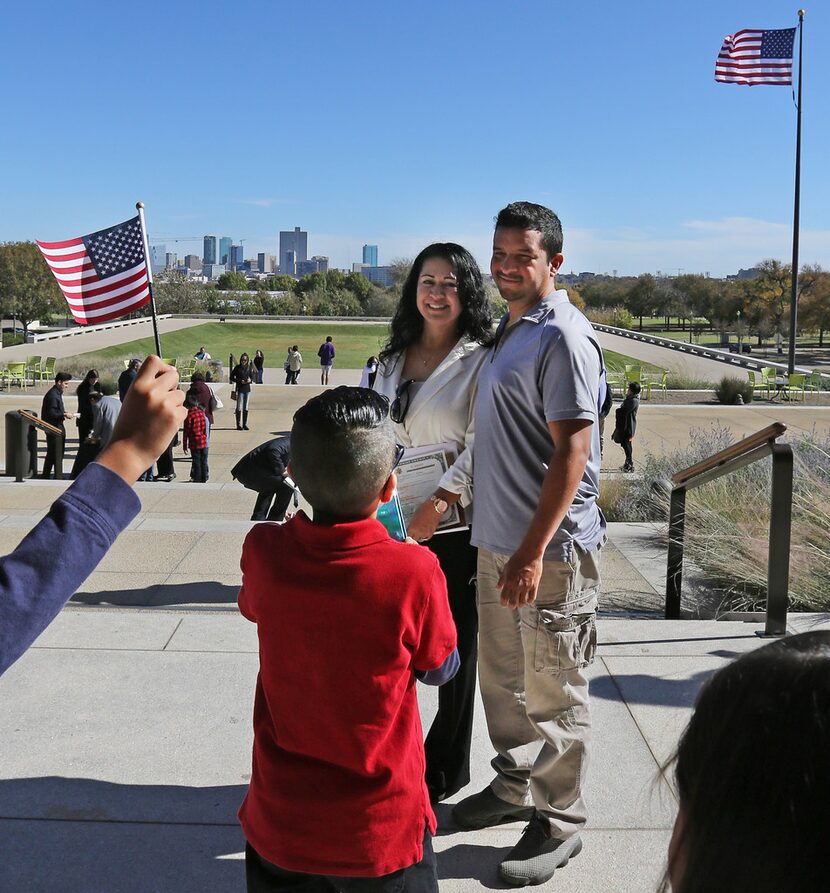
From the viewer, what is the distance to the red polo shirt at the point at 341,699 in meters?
2.14

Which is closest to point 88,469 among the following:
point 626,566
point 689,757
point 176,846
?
point 689,757

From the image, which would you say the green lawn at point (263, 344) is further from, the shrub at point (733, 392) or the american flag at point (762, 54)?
the american flag at point (762, 54)

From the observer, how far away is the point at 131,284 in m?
5.80

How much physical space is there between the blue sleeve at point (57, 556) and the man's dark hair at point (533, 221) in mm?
2175

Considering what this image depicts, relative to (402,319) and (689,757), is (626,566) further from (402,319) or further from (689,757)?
(689,757)

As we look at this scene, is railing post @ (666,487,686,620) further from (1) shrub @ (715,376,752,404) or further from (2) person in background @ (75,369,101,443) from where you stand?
(1) shrub @ (715,376,752,404)

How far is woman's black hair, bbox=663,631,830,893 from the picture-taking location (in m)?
0.83

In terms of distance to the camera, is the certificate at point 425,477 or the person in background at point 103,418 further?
the person in background at point 103,418

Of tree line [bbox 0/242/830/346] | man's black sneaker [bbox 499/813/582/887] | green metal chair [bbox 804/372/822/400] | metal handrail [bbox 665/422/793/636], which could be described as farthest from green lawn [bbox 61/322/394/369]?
man's black sneaker [bbox 499/813/582/887]

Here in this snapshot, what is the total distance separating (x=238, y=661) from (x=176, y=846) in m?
1.58

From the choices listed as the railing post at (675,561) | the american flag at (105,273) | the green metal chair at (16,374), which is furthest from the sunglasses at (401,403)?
the green metal chair at (16,374)

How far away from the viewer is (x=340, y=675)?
2.18m

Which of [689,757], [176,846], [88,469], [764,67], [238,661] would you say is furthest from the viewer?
[764,67]

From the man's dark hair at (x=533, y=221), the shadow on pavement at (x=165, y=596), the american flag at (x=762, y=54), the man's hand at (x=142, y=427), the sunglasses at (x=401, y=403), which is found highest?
the american flag at (x=762, y=54)
